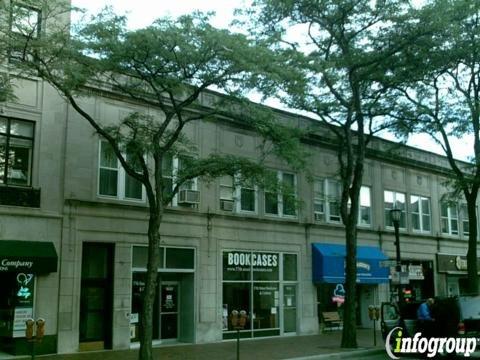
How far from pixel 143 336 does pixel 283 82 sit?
23.8 feet

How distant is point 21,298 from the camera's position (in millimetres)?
16516

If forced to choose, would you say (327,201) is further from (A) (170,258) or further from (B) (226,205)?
(A) (170,258)

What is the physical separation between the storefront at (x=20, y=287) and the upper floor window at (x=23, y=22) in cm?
569

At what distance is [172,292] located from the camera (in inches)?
822

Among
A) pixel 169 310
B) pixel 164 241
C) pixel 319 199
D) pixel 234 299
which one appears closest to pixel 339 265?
pixel 319 199

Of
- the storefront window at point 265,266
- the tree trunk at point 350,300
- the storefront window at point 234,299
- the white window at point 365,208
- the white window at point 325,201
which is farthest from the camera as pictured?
the white window at point 365,208

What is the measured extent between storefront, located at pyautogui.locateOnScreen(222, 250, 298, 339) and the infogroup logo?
616 centimetres

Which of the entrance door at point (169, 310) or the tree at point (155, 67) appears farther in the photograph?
the entrance door at point (169, 310)

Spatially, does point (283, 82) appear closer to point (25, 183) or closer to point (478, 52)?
point (25, 183)

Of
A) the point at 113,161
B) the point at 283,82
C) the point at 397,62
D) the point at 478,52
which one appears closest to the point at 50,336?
the point at 113,161

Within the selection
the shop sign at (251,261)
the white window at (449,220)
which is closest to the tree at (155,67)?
the shop sign at (251,261)

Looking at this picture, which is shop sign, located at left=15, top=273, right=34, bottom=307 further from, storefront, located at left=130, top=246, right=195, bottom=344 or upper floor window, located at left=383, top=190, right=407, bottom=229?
upper floor window, located at left=383, top=190, right=407, bottom=229

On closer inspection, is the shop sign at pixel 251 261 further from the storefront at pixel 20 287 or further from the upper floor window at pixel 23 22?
the upper floor window at pixel 23 22

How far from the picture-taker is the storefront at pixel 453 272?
3206cm
